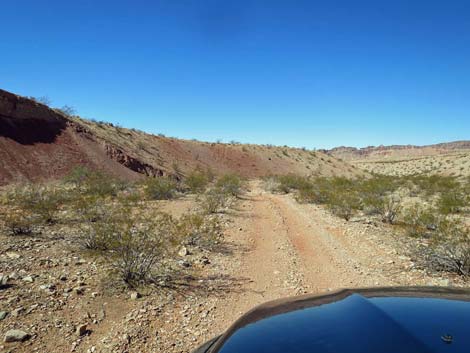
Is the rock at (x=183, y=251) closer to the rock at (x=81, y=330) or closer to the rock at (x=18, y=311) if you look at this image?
the rock at (x=81, y=330)

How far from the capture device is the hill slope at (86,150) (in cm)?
2519

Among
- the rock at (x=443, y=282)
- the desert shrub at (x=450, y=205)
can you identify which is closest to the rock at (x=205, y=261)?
the rock at (x=443, y=282)

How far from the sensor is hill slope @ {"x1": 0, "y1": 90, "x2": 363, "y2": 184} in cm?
2519

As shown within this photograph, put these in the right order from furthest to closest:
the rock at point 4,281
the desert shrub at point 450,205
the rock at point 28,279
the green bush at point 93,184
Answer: the green bush at point 93,184
the desert shrub at point 450,205
the rock at point 28,279
the rock at point 4,281

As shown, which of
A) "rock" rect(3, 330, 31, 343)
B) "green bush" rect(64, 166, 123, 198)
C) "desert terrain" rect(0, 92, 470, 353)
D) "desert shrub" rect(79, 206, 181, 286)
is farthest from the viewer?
"green bush" rect(64, 166, 123, 198)

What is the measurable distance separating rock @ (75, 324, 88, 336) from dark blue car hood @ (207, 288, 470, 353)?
10.1 ft

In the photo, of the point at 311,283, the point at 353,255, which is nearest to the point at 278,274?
the point at 311,283

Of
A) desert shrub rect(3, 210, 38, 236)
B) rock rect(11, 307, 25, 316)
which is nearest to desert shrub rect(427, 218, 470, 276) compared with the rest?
rock rect(11, 307, 25, 316)

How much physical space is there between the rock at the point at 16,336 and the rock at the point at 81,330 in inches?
24.9

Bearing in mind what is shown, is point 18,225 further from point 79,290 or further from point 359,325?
point 359,325

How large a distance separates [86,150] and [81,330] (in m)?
28.7

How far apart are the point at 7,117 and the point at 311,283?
30.1 metres

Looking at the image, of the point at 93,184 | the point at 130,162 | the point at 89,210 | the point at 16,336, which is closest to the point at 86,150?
the point at 130,162

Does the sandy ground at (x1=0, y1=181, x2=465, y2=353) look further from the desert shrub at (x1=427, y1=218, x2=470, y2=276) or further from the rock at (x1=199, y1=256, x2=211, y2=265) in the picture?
the desert shrub at (x1=427, y1=218, x2=470, y2=276)
